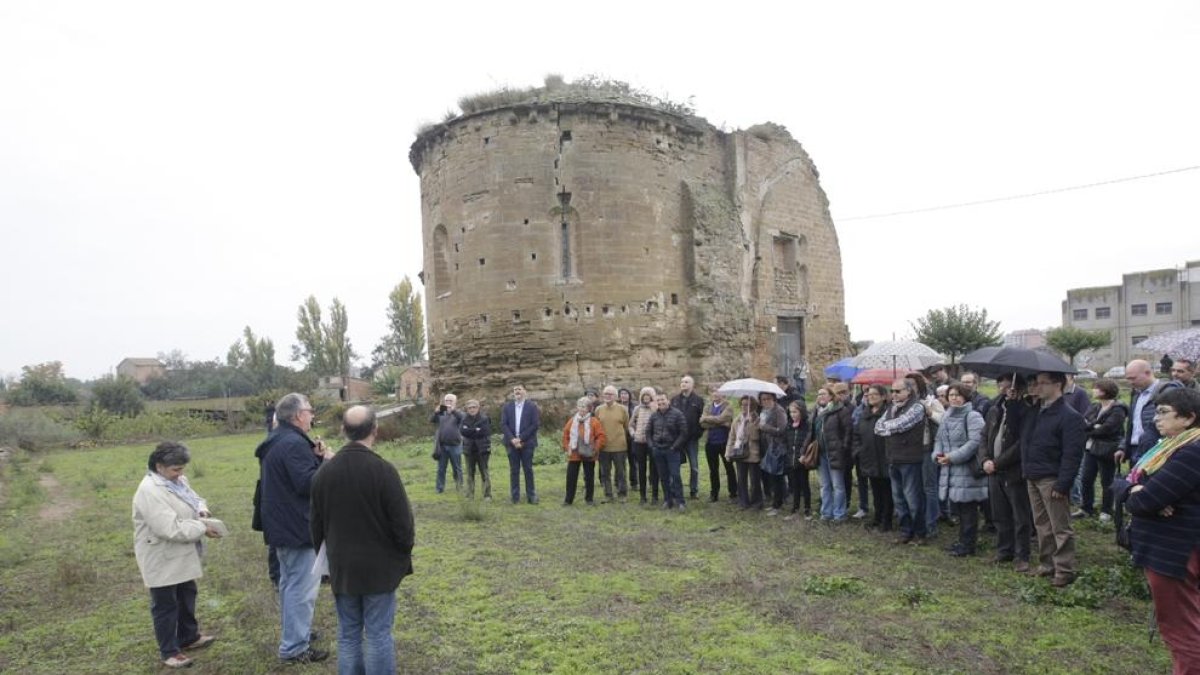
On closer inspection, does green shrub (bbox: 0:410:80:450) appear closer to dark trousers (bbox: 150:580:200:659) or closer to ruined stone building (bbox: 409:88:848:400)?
ruined stone building (bbox: 409:88:848:400)

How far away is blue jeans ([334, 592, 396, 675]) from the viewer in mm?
3947

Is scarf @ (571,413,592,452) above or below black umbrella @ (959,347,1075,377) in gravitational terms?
below

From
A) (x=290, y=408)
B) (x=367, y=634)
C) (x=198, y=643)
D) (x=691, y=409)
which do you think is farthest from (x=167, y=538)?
(x=691, y=409)

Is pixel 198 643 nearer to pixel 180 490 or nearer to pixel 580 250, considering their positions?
pixel 180 490

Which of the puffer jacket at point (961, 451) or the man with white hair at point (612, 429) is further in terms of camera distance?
the man with white hair at point (612, 429)

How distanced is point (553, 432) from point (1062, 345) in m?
30.8

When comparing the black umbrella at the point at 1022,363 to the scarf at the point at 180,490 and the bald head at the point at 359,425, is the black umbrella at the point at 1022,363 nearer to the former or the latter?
the bald head at the point at 359,425

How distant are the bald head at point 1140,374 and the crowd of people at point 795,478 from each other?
0.6 inches

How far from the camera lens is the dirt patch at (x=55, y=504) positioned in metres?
11.6

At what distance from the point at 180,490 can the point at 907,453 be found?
21.1 feet

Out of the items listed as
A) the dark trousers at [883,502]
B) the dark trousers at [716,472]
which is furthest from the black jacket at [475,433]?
the dark trousers at [883,502]

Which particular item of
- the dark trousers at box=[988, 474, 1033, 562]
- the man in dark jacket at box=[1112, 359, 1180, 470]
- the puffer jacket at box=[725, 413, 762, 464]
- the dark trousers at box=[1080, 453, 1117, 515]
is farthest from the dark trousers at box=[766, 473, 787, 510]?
the man in dark jacket at box=[1112, 359, 1180, 470]

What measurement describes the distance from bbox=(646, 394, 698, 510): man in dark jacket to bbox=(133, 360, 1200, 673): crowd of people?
22mm

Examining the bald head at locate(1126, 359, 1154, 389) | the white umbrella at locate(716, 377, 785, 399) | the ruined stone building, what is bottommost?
the white umbrella at locate(716, 377, 785, 399)
